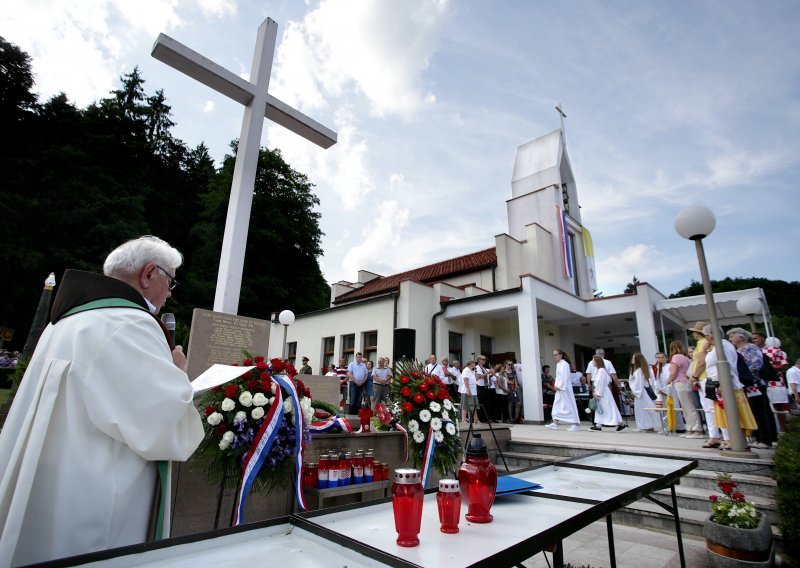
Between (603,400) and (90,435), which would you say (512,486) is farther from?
(603,400)

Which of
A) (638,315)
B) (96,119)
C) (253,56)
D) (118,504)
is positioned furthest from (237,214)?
(96,119)

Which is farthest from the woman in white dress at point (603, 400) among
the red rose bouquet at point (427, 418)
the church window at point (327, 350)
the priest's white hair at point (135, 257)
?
the church window at point (327, 350)

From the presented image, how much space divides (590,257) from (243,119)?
1996 cm

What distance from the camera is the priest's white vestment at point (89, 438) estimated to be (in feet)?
4.94

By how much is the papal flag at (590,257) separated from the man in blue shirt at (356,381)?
14737 millimetres

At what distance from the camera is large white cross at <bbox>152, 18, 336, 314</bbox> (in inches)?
244

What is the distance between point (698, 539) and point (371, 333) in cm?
1378

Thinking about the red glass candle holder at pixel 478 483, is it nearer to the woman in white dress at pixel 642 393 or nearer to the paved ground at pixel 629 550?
the paved ground at pixel 629 550

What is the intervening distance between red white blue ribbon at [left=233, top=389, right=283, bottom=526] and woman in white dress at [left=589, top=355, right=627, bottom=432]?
363 inches

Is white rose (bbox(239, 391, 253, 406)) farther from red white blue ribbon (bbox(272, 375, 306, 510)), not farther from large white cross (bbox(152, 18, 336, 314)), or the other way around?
large white cross (bbox(152, 18, 336, 314))

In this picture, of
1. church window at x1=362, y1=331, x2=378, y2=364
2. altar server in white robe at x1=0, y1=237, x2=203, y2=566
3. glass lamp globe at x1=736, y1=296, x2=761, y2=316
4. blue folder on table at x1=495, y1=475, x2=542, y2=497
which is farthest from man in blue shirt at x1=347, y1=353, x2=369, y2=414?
altar server in white robe at x1=0, y1=237, x2=203, y2=566

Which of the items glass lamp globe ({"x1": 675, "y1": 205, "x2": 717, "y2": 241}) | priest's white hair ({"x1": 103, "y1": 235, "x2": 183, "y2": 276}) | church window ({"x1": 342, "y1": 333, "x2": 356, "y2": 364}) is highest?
glass lamp globe ({"x1": 675, "y1": 205, "x2": 717, "y2": 241})

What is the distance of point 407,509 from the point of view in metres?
1.36

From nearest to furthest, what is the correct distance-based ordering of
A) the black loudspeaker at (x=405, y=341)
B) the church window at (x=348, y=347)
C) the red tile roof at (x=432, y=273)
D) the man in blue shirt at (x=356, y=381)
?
1. the black loudspeaker at (x=405, y=341)
2. the man in blue shirt at (x=356, y=381)
3. the church window at (x=348, y=347)
4. the red tile roof at (x=432, y=273)
